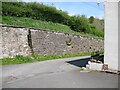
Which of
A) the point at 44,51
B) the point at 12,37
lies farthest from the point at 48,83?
the point at 44,51

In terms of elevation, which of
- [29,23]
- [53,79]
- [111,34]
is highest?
[29,23]

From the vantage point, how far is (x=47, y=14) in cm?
2728

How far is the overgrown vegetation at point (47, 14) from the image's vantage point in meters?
22.9

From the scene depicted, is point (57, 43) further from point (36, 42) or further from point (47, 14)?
point (47, 14)

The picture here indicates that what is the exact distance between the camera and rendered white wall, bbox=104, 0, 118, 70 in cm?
1408

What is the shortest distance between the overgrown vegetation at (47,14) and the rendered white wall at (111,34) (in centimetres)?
1080

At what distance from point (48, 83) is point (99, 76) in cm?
309

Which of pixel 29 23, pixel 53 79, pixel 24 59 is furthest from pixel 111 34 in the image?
pixel 29 23

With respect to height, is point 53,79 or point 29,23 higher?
point 29,23

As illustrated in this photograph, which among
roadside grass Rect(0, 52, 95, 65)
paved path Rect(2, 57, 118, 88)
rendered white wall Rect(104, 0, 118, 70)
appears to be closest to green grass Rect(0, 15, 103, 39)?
roadside grass Rect(0, 52, 95, 65)

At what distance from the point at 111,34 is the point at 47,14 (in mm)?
13936

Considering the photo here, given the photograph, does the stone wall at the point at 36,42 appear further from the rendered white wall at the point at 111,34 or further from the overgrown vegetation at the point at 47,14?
the rendered white wall at the point at 111,34

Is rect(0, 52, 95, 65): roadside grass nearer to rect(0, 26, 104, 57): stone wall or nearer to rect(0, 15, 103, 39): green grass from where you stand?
rect(0, 26, 104, 57): stone wall

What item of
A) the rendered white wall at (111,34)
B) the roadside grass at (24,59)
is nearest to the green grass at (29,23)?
the roadside grass at (24,59)
